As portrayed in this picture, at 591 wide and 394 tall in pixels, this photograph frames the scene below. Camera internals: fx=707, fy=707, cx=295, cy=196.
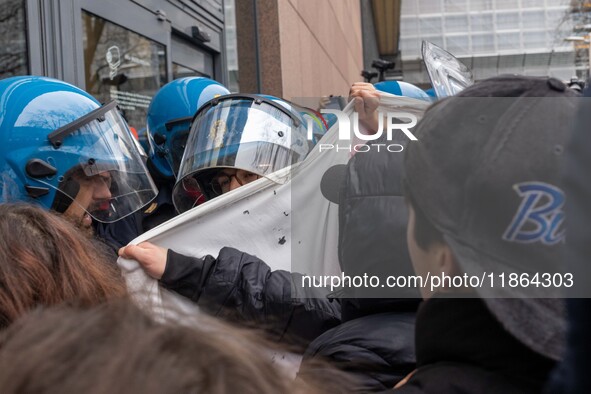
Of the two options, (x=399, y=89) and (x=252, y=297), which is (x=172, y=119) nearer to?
(x=399, y=89)

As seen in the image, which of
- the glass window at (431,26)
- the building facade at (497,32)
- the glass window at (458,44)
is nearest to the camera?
the building facade at (497,32)

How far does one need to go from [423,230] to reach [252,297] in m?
0.99

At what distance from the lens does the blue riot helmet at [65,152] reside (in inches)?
98.5

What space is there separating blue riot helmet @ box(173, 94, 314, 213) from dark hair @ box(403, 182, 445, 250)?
4.72ft

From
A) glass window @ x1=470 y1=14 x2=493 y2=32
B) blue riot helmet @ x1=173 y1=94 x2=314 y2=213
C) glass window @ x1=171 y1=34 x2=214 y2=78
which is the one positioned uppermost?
glass window @ x1=470 y1=14 x2=493 y2=32

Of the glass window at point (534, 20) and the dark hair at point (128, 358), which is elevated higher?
the glass window at point (534, 20)

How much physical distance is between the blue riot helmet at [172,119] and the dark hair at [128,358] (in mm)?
2583

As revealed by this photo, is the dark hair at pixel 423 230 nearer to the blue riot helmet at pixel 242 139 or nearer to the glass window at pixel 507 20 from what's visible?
the blue riot helmet at pixel 242 139

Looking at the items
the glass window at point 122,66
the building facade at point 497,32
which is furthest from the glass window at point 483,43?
the glass window at point 122,66

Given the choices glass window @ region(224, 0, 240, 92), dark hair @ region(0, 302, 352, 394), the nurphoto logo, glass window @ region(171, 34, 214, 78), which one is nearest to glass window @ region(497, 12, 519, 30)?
glass window @ region(224, 0, 240, 92)

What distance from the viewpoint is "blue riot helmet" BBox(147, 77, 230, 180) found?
3.37 metres

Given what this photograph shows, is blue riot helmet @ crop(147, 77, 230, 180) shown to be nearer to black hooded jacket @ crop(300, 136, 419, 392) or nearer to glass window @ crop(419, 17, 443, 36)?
black hooded jacket @ crop(300, 136, 419, 392)

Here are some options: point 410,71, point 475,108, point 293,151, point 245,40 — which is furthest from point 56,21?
point 410,71

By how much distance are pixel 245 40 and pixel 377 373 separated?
6.18 meters
